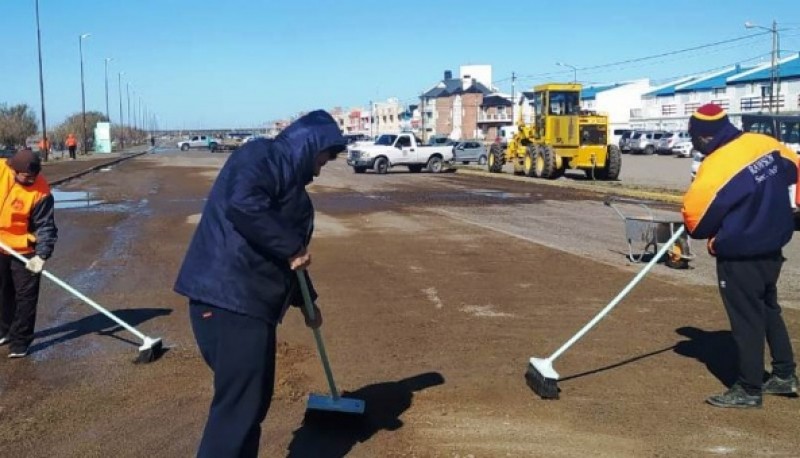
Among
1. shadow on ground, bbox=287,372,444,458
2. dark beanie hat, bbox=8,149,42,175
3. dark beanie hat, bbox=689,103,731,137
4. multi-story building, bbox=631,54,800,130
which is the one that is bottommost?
shadow on ground, bbox=287,372,444,458

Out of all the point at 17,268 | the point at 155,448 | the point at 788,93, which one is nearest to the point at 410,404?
the point at 155,448

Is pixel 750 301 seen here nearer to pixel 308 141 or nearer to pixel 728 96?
pixel 308 141

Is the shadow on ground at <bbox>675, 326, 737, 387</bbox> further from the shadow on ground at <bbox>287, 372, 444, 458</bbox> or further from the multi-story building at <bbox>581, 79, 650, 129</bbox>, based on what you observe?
the multi-story building at <bbox>581, 79, 650, 129</bbox>

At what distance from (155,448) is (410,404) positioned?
1644 mm

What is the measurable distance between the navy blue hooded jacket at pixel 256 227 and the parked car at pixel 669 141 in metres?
58.7

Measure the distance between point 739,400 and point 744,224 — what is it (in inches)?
45.5

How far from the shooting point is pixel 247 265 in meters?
3.66

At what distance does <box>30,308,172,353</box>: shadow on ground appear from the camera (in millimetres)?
7352

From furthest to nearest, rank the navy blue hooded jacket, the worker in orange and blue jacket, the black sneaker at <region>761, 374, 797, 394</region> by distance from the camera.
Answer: the black sneaker at <region>761, 374, 797, 394</region> → the worker in orange and blue jacket → the navy blue hooded jacket

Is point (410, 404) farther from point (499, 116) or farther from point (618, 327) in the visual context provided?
point (499, 116)

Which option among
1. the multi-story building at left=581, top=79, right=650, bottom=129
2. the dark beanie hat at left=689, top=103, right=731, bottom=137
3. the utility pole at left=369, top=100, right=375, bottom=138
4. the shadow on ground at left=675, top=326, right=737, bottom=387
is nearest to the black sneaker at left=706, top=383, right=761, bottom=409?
the shadow on ground at left=675, top=326, right=737, bottom=387

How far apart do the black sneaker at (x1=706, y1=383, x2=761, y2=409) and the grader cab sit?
26.9 meters

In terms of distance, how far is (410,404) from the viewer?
5.51 m

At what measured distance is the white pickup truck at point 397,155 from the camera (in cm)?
4012
